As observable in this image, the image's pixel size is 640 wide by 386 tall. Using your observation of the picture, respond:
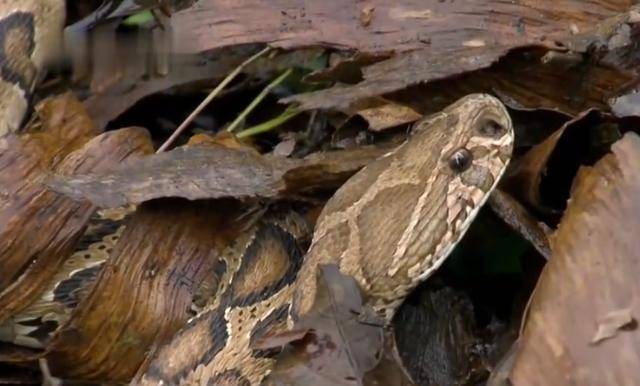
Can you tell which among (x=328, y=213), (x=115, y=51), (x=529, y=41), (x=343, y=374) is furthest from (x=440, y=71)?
(x=115, y=51)

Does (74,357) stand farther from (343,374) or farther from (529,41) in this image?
(529,41)

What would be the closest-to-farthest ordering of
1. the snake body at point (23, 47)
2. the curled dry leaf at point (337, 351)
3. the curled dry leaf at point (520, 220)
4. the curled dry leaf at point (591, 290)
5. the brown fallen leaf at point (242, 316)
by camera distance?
the curled dry leaf at point (591, 290)
the curled dry leaf at point (337, 351)
the curled dry leaf at point (520, 220)
the brown fallen leaf at point (242, 316)
the snake body at point (23, 47)

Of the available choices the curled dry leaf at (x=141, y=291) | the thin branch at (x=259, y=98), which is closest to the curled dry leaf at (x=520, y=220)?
the curled dry leaf at (x=141, y=291)

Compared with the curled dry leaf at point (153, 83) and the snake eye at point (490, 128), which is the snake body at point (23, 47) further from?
the snake eye at point (490, 128)

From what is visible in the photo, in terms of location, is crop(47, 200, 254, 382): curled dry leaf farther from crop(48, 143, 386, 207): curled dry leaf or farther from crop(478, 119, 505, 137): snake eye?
crop(478, 119, 505, 137): snake eye

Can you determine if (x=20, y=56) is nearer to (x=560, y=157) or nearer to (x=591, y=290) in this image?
(x=560, y=157)
